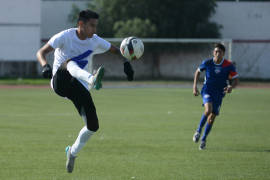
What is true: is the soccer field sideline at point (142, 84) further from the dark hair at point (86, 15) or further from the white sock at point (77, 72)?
the white sock at point (77, 72)

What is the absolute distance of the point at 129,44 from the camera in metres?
8.74

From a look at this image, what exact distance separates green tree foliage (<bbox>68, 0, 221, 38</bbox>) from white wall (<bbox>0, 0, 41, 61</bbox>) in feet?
20.3

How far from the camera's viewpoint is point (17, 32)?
39656 mm

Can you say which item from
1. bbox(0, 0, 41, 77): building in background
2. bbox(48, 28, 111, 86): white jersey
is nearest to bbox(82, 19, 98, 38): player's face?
bbox(48, 28, 111, 86): white jersey

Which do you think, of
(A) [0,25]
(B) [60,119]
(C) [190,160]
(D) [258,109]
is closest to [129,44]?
(C) [190,160]

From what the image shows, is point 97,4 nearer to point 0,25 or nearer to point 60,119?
point 0,25

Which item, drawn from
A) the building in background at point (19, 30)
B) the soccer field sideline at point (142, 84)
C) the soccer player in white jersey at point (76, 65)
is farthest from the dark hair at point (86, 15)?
the building in background at point (19, 30)

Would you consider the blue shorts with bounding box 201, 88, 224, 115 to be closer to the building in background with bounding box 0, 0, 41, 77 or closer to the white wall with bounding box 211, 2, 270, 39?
the building in background with bounding box 0, 0, 41, 77

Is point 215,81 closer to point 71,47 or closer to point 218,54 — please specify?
point 218,54

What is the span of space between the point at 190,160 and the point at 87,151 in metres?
2.10

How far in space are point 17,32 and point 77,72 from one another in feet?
110

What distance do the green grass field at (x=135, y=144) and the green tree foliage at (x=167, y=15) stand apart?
23.5 m

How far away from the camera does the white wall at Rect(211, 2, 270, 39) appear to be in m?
45.4

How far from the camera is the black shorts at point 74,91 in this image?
25.2ft
